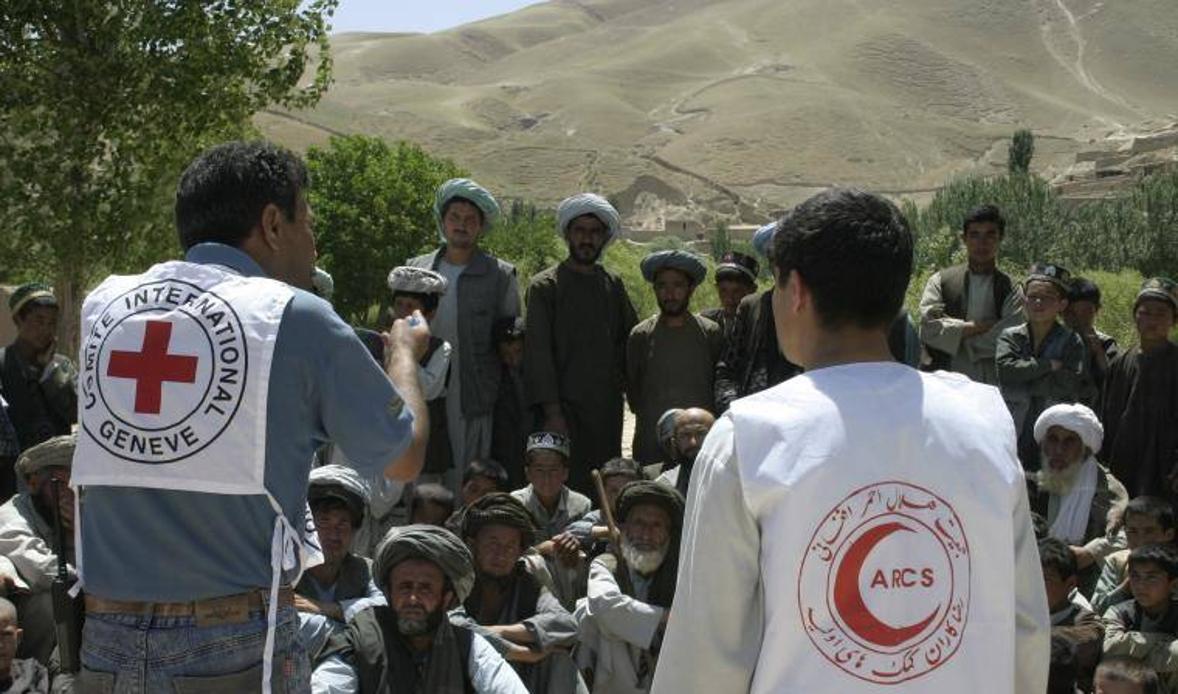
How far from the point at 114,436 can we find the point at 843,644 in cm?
141

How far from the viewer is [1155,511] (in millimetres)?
6684

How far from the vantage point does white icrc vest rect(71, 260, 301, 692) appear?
2.83 metres

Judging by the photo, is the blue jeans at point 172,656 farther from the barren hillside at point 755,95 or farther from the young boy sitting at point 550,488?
the barren hillside at point 755,95

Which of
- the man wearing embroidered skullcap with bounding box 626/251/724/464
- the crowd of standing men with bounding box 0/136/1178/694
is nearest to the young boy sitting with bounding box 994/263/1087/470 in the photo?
the crowd of standing men with bounding box 0/136/1178/694

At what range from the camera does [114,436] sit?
2863 mm

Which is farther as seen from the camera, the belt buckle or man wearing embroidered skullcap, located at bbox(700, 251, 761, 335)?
man wearing embroidered skullcap, located at bbox(700, 251, 761, 335)

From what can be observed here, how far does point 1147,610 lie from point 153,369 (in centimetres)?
466

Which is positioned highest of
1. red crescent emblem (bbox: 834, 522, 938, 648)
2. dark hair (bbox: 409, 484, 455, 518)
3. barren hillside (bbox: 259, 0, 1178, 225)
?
red crescent emblem (bbox: 834, 522, 938, 648)

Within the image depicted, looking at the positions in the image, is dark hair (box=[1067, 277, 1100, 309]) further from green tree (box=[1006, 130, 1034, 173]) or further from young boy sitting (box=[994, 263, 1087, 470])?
green tree (box=[1006, 130, 1034, 173])

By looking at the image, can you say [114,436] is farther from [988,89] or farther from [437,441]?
[988,89]

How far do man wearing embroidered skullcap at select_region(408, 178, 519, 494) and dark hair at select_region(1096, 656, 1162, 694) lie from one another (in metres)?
3.14

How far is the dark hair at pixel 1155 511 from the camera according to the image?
6.68 metres

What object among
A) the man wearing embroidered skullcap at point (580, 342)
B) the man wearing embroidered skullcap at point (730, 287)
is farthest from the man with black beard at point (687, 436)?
the man wearing embroidered skullcap at point (730, 287)

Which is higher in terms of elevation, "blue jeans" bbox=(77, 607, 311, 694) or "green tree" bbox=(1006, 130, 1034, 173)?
"blue jeans" bbox=(77, 607, 311, 694)
